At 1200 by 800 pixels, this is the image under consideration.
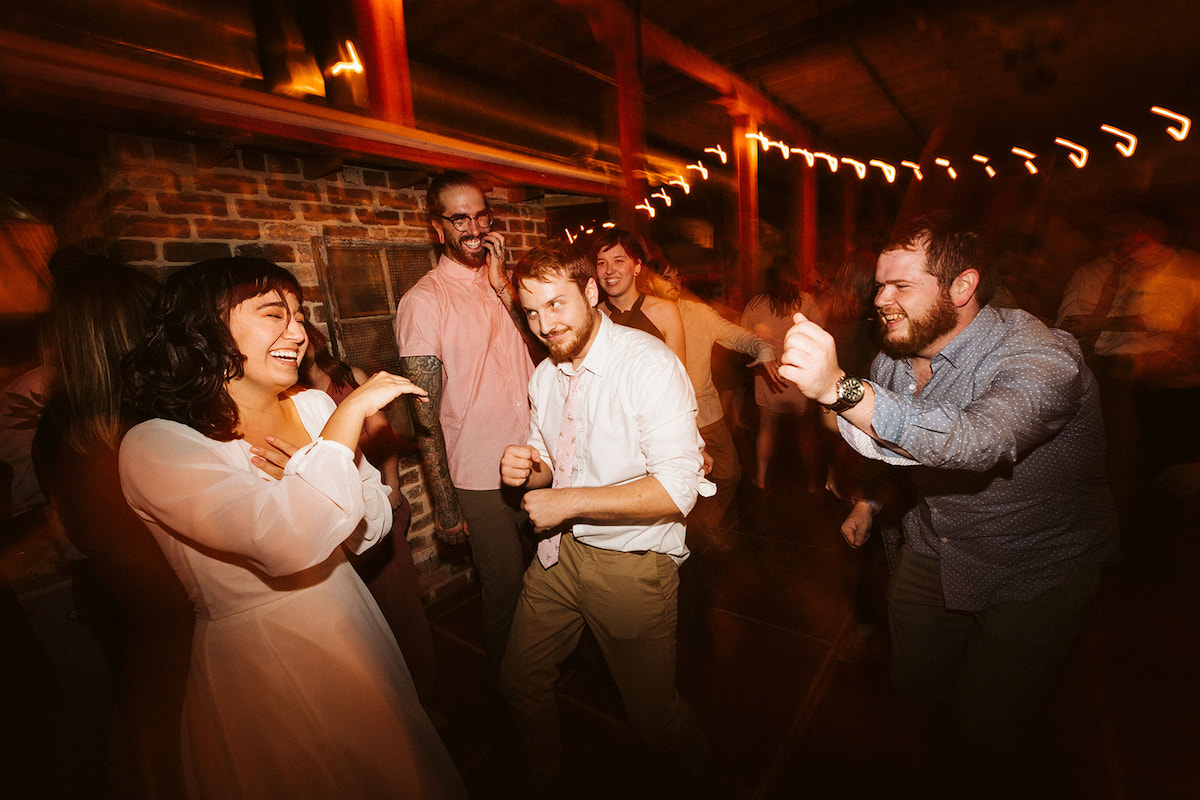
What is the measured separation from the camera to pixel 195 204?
248 centimetres

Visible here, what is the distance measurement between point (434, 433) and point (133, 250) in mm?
1603

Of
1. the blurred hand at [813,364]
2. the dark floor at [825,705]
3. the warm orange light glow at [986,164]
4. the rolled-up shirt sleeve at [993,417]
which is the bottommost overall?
the dark floor at [825,705]

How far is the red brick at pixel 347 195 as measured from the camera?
2.97 m

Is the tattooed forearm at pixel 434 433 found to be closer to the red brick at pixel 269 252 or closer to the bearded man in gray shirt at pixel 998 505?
the red brick at pixel 269 252

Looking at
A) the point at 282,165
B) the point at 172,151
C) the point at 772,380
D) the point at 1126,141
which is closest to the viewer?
the point at 172,151

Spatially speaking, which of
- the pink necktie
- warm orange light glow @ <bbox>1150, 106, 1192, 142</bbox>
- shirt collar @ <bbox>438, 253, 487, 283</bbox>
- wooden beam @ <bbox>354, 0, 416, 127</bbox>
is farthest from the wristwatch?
warm orange light glow @ <bbox>1150, 106, 1192, 142</bbox>

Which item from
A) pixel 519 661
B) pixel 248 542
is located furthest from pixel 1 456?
pixel 519 661

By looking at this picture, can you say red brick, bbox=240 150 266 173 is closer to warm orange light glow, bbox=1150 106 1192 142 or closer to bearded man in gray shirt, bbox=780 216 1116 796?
bearded man in gray shirt, bbox=780 216 1116 796

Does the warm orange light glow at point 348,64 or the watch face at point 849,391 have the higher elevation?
the warm orange light glow at point 348,64

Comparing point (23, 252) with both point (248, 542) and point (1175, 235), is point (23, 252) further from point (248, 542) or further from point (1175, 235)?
point (1175, 235)

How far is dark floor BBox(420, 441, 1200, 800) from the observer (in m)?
2.16

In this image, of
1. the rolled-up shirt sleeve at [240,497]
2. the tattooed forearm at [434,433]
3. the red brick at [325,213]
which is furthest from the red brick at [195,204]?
the rolled-up shirt sleeve at [240,497]

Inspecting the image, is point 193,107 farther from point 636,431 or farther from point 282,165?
point 636,431

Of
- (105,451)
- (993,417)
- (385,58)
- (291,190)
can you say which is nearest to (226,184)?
(291,190)
